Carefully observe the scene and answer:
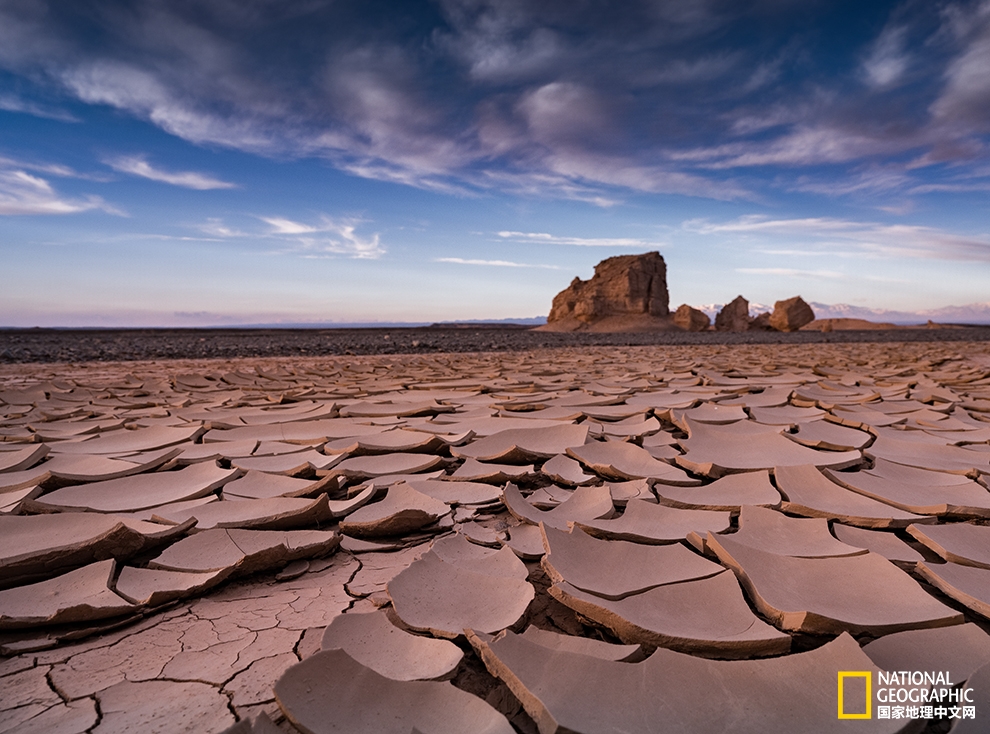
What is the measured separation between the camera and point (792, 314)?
63.6ft

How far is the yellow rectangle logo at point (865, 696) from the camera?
0.52 meters

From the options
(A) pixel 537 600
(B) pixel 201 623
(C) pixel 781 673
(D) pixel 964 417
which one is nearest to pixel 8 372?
(B) pixel 201 623

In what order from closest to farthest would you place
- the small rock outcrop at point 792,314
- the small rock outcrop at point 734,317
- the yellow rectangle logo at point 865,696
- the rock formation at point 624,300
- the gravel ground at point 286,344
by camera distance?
the yellow rectangle logo at point 865,696 → the gravel ground at point 286,344 → the small rock outcrop at point 792,314 → the small rock outcrop at point 734,317 → the rock formation at point 624,300

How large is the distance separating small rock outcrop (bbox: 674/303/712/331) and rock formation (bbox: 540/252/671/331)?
587 millimetres

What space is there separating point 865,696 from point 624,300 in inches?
857

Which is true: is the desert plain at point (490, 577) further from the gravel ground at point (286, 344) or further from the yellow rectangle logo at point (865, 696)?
the gravel ground at point (286, 344)

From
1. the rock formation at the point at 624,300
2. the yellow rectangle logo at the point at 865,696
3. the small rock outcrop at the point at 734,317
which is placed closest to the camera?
the yellow rectangle logo at the point at 865,696

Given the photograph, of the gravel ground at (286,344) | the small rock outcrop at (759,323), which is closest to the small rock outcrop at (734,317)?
the small rock outcrop at (759,323)

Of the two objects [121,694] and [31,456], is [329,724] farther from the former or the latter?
[31,456]

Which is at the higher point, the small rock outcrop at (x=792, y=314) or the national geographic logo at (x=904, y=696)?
the small rock outcrop at (x=792, y=314)

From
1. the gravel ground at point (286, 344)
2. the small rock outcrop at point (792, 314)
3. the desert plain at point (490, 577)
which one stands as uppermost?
the small rock outcrop at point (792, 314)

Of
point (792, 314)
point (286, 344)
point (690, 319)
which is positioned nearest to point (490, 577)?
point (286, 344)

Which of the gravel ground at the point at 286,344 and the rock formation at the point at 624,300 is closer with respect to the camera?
the gravel ground at the point at 286,344

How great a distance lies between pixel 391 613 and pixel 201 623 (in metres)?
0.26
